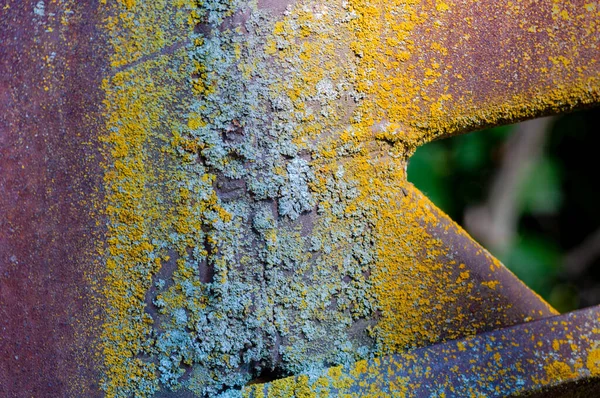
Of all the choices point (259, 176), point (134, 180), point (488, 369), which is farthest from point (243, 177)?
point (488, 369)

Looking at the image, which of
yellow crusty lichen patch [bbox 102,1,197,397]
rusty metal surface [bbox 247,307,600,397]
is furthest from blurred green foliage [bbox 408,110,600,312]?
yellow crusty lichen patch [bbox 102,1,197,397]

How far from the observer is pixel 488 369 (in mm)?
608

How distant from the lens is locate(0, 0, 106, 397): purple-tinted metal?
56cm

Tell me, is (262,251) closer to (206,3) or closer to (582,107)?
(206,3)

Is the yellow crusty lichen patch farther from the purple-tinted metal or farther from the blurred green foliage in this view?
the blurred green foliage

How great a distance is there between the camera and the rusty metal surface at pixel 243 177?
57cm

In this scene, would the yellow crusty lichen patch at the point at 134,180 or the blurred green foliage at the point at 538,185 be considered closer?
the yellow crusty lichen patch at the point at 134,180

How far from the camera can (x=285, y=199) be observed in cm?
59

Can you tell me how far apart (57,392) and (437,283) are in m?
0.47

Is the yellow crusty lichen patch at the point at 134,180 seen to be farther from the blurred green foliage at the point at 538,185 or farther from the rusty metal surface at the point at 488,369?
the blurred green foliage at the point at 538,185

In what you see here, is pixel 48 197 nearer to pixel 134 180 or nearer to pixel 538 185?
pixel 134 180

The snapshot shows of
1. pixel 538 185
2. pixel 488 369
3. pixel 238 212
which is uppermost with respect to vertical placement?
pixel 238 212

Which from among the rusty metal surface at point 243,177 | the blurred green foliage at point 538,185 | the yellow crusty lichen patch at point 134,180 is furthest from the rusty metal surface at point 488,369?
the blurred green foliage at point 538,185

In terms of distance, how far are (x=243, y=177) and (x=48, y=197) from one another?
224 mm
